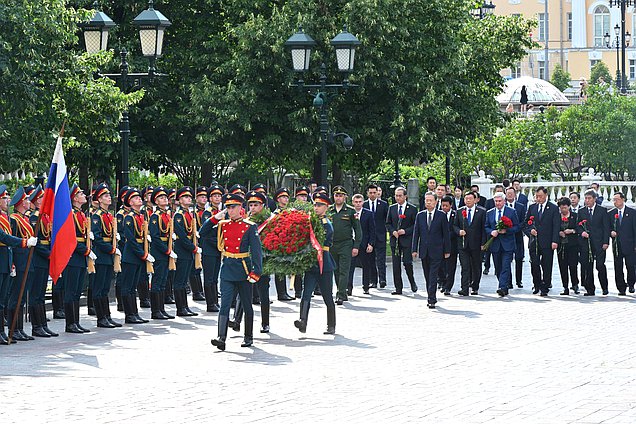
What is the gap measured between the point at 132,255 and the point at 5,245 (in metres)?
2.66

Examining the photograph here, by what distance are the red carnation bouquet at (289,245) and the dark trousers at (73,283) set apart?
2576 millimetres

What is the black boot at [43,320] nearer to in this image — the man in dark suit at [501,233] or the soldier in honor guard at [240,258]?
the soldier in honor guard at [240,258]

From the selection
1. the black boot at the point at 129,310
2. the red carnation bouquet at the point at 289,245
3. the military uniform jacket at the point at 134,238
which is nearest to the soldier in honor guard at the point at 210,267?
the military uniform jacket at the point at 134,238

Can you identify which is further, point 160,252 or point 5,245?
point 160,252

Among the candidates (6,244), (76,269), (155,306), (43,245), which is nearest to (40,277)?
(43,245)

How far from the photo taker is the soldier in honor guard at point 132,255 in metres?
19.8

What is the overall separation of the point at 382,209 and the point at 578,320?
671 centimetres

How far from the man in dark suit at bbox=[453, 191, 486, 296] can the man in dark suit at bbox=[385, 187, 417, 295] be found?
34.1 inches

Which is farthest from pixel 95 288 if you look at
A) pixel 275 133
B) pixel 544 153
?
pixel 544 153

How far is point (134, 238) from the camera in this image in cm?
1981

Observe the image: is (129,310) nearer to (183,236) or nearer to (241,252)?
(183,236)

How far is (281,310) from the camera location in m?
21.7

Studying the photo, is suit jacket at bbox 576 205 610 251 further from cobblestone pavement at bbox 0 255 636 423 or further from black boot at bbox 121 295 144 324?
black boot at bbox 121 295 144 324

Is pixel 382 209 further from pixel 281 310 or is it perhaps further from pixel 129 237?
pixel 129 237
